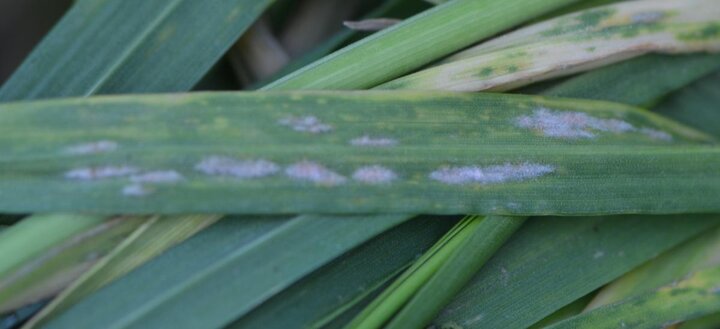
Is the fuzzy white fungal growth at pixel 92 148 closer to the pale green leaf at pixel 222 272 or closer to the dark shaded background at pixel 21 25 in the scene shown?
the pale green leaf at pixel 222 272

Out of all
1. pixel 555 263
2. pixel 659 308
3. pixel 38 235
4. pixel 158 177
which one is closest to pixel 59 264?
pixel 38 235

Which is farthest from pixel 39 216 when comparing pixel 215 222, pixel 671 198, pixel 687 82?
pixel 687 82

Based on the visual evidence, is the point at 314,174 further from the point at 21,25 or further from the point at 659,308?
the point at 21,25

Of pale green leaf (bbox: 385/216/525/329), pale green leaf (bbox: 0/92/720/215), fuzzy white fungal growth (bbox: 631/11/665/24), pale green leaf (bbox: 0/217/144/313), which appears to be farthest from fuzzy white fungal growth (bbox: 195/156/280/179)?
fuzzy white fungal growth (bbox: 631/11/665/24)

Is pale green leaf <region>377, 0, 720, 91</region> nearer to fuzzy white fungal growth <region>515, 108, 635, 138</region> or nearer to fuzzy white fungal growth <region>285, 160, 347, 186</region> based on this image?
fuzzy white fungal growth <region>515, 108, 635, 138</region>

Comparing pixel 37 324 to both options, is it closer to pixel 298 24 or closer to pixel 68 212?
pixel 68 212

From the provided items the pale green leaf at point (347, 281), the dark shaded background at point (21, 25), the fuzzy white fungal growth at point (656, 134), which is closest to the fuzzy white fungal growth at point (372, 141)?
the pale green leaf at point (347, 281)
